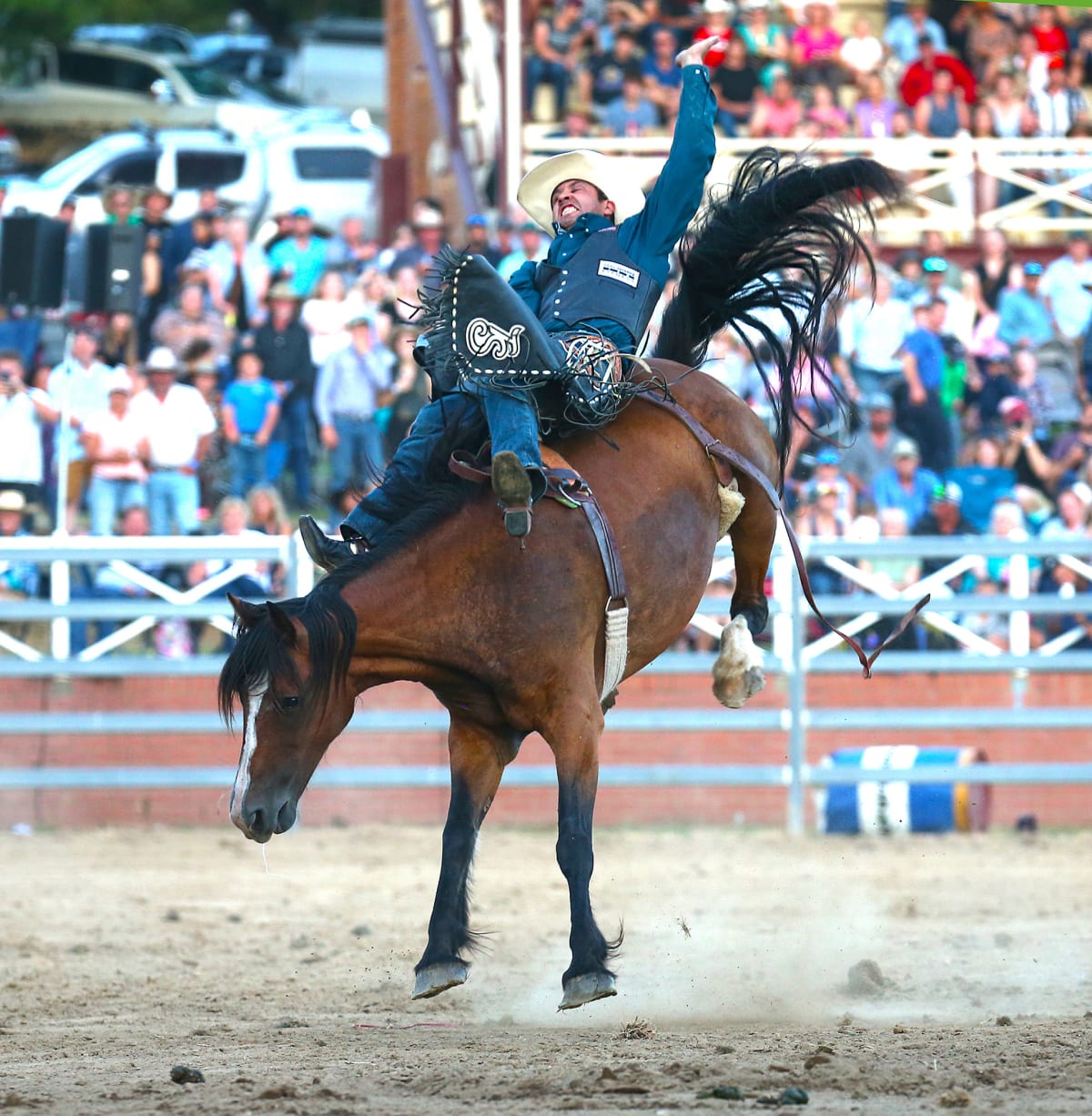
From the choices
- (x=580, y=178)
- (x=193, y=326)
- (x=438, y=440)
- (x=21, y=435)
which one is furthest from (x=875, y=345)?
(x=438, y=440)

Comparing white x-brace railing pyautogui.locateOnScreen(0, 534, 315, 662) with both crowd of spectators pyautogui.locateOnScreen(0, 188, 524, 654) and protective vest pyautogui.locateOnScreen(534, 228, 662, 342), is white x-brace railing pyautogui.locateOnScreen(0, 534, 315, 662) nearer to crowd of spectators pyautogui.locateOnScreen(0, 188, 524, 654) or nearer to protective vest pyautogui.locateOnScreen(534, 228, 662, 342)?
crowd of spectators pyautogui.locateOnScreen(0, 188, 524, 654)

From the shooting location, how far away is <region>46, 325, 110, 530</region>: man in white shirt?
13141 mm

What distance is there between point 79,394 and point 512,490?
8.30m

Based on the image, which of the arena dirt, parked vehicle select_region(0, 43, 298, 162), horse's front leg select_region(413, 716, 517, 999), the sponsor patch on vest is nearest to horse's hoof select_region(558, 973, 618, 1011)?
the arena dirt

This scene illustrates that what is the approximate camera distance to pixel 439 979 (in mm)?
5871

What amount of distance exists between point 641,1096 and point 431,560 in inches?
69.7

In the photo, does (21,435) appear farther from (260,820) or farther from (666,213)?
(260,820)

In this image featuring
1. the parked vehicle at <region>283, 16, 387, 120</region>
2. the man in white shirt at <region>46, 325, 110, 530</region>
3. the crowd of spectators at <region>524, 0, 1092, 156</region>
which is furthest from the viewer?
the parked vehicle at <region>283, 16, 387, 120</region>

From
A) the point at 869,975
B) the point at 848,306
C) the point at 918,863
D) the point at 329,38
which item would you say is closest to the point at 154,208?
the point at 848,306

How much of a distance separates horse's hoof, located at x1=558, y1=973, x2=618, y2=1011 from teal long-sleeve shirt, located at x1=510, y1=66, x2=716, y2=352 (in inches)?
82.9

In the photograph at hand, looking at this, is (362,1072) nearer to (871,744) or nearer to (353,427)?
(871,744)

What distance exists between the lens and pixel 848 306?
47.0 ft

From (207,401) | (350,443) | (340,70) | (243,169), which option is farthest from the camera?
(340,70)

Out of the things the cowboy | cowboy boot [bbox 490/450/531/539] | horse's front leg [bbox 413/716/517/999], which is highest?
the cowboy
